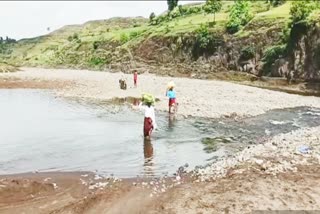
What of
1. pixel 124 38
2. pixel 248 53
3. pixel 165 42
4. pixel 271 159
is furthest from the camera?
pixel 124 38

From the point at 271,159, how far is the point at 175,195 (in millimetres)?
4654

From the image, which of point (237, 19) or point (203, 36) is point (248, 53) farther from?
point (203, 36)

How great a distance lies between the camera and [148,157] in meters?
17.2

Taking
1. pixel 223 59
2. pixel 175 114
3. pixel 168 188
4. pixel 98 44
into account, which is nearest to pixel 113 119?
pixel 175 114

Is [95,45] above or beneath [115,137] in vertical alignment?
above

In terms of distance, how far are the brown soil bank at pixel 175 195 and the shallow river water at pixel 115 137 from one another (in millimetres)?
2135

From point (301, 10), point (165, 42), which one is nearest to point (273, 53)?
point (301, 10)

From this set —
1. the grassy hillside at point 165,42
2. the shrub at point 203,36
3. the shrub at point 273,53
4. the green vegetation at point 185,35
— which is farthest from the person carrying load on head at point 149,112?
the shrub at point 203,36

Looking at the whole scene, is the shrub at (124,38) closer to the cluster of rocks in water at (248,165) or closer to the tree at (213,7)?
the tree at (213,7)

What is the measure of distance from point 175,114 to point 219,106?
441cm

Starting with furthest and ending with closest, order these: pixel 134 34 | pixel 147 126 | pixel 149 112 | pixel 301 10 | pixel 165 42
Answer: pixel 134 34, pixel 165 42, pixel 301 10, pixel 147 126, pixel 149 112

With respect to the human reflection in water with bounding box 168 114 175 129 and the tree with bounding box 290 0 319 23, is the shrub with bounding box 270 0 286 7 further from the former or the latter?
the human reflection in water with bounding box 168 114 175 129

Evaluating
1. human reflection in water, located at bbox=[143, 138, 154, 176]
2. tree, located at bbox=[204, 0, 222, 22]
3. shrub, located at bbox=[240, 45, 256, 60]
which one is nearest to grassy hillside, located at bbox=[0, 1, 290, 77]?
tree, located at bbox=[204, 0, 222, 22]

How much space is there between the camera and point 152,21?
4847 inches
